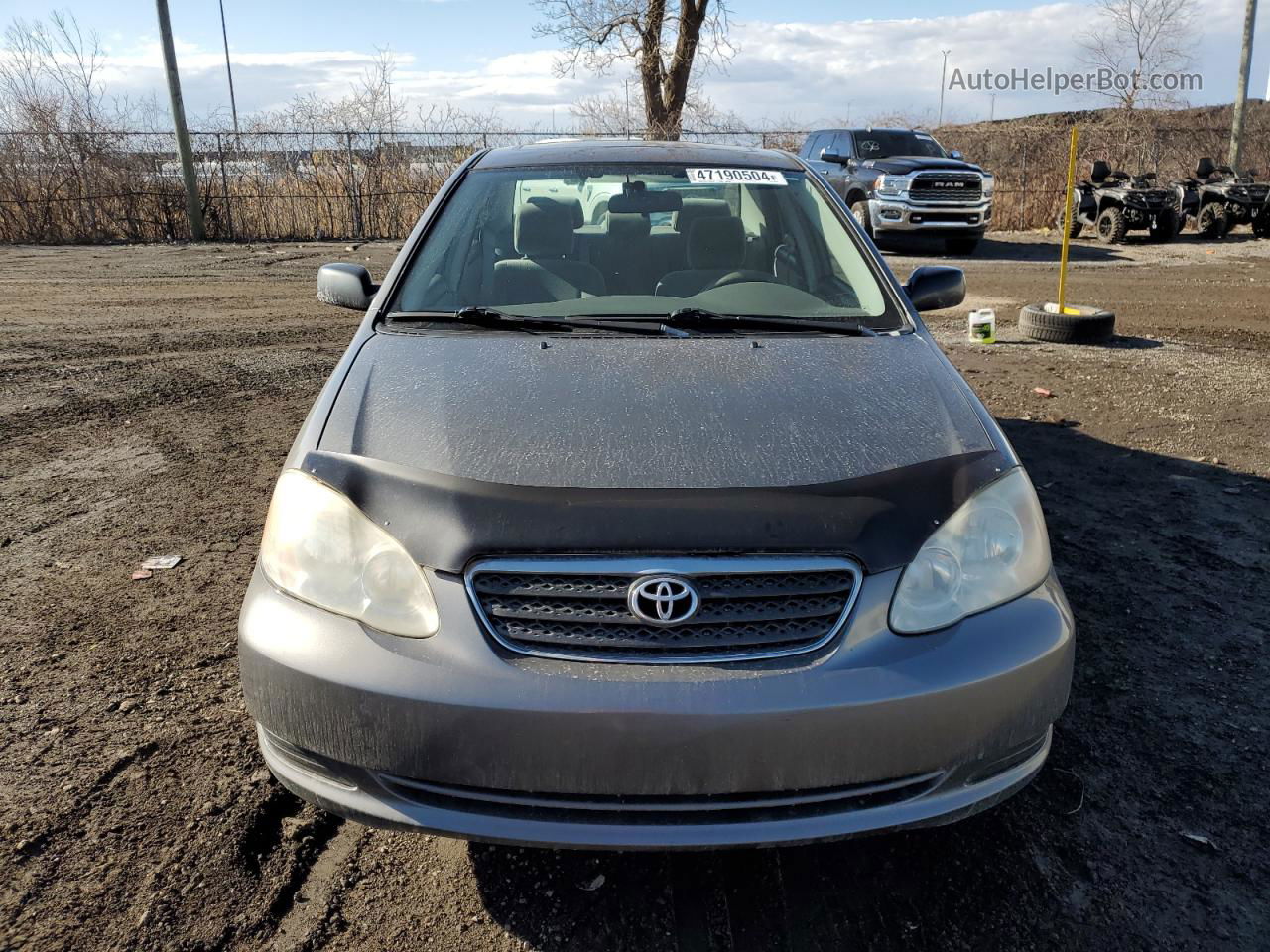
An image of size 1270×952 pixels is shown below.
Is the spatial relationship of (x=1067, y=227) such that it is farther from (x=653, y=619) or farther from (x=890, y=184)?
(x=653, y=619)

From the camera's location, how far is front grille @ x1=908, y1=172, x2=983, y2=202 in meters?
15.4

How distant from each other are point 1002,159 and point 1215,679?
72.8 feet

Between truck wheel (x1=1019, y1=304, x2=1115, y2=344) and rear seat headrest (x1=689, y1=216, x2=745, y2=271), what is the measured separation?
5.95m

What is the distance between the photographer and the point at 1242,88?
21.8 m

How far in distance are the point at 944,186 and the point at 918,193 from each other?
44 centimetres

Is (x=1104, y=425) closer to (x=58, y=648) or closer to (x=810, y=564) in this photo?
(x=810, y=564)

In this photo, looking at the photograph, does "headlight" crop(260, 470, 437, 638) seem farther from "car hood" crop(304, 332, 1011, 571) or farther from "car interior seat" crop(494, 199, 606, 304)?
"car interior seat" crop(494, 199, 606, 304)

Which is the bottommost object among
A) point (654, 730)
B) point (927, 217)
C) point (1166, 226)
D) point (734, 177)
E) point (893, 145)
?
point (654, 730)

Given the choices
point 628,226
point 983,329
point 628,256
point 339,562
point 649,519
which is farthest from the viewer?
point 983,329

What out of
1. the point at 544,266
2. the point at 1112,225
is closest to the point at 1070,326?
the point at 544,266

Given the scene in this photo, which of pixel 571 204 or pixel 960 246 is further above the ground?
pixel 571 204

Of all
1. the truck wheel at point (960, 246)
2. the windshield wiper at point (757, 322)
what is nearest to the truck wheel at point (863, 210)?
the truck wheel at point (960, 246)

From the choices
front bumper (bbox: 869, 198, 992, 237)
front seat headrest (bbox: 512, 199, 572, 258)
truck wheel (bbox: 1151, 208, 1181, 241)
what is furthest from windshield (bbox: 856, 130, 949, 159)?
front seat headrest (bbox: 512, 199, 572, 258)

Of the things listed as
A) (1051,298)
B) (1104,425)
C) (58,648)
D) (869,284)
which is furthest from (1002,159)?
(58,648)
